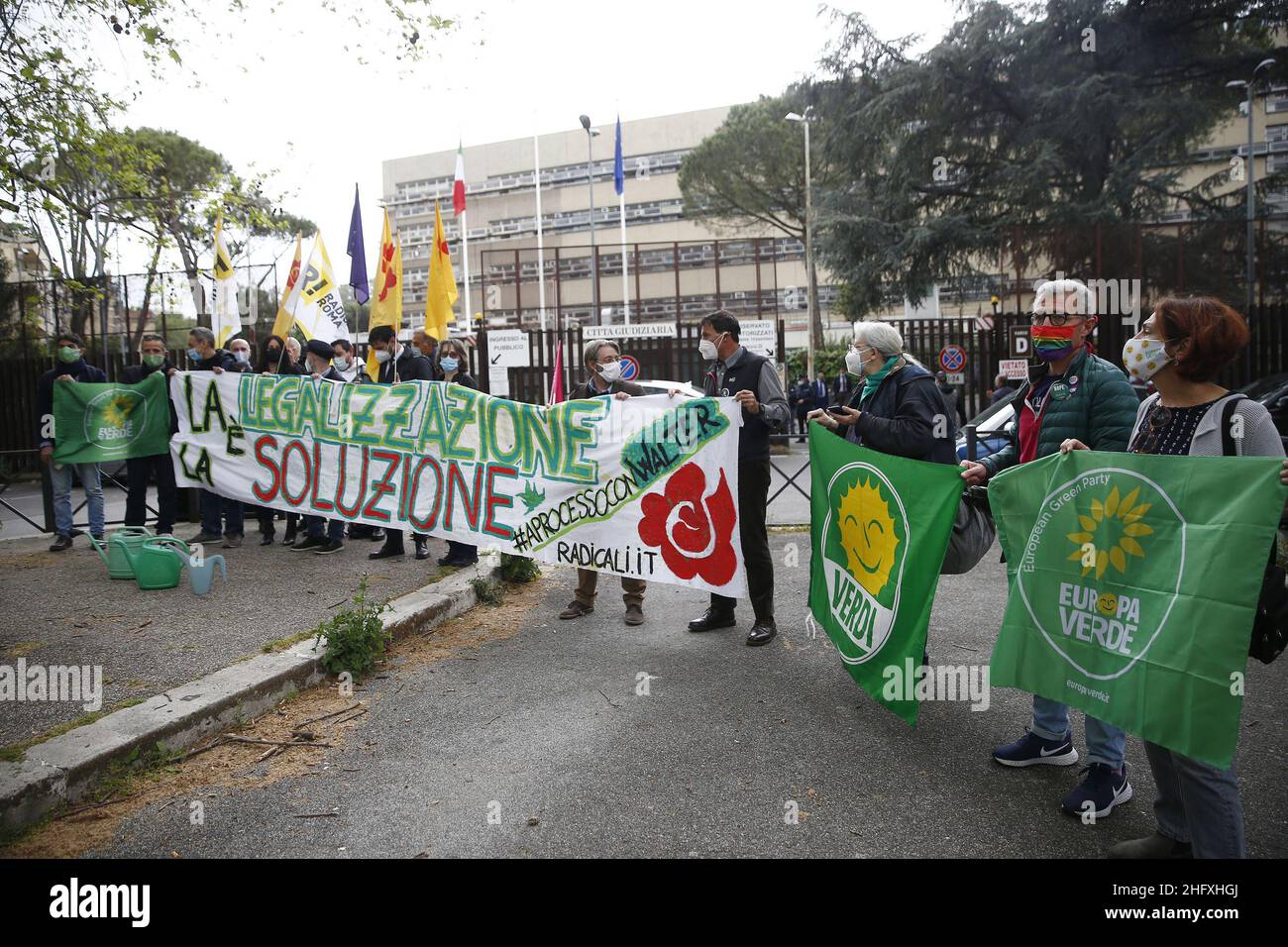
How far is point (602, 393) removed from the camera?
652 centimetres

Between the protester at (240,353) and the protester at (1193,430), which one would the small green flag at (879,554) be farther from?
the protester at (240,353)

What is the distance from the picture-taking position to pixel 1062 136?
22.7 m

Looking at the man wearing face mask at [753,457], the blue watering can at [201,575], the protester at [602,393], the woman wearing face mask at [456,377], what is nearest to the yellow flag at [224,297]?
the woman wearing face mask at [456,377]

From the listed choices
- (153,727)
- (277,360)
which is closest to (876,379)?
(153,727)

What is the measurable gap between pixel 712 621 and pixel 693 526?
2.54ft

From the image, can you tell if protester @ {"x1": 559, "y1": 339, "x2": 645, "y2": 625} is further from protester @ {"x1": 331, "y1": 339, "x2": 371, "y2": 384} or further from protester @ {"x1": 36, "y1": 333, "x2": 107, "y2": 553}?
protester @ {"x1": 36, "y1": 333, "x2": 107, "y2": 553}

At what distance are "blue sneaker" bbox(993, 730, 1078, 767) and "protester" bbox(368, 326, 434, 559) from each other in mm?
5439

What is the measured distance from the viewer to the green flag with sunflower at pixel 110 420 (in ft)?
28.1

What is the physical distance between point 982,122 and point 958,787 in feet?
82.9

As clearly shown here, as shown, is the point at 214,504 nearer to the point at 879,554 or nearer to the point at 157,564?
the point at 157,564

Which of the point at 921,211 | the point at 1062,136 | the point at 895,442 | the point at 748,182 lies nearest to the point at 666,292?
the point at 748,182

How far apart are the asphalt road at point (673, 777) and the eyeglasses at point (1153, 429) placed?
1.43 metres
